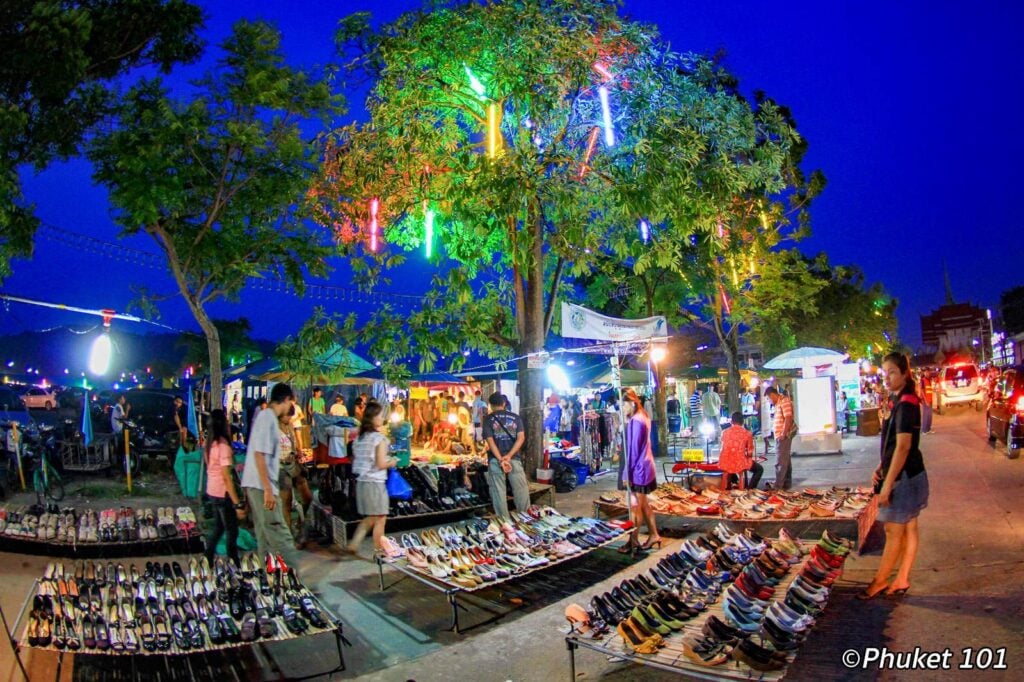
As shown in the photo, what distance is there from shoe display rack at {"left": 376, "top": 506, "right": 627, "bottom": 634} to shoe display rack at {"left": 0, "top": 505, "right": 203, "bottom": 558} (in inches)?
126

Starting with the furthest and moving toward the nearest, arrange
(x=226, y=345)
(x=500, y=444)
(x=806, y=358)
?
(x=226, y=345), (x=806, y=358), (x=500, y=444)

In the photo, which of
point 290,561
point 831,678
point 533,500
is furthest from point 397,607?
point 533,500

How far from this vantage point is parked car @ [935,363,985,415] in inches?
1214

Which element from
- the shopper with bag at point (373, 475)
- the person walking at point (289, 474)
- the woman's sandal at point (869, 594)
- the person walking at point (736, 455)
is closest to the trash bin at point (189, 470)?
the person walking at point (289, 474)

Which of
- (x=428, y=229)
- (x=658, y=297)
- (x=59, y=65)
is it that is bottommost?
(x=658, y=297)

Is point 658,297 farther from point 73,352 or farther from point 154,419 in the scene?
point 73,352

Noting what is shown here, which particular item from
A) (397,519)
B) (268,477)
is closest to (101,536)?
(268,477)

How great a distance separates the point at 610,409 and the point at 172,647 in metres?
15.3

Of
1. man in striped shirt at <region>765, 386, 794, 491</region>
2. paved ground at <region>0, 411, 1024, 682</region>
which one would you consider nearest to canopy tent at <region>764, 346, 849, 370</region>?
man in striped shirt at <region>765, 386, 794, 491</region>

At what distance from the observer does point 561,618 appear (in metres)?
5.98

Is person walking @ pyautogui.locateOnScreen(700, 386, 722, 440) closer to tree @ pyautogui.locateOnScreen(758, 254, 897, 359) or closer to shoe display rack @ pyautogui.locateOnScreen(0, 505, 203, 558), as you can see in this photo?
tree @ pyautogui.locateOnScreen(758, 254, 897, 359)

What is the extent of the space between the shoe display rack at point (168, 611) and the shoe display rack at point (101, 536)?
7.88ft

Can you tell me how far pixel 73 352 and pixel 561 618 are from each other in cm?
3941

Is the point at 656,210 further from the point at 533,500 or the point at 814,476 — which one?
the point at 814,476
